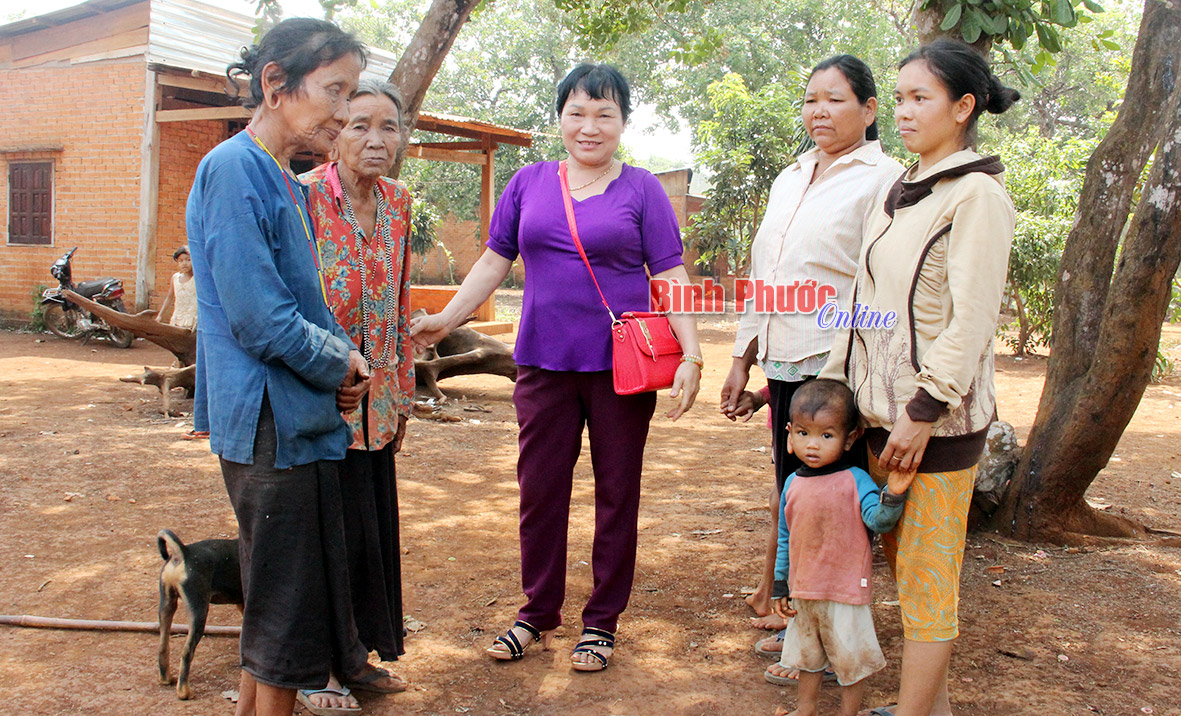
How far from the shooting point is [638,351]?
2812 mm

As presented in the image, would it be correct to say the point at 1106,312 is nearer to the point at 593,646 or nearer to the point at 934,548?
the point at 934,548

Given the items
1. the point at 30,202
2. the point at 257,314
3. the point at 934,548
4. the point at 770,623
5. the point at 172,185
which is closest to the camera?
the point at 257,314

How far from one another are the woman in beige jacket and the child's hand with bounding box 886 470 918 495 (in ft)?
0.06

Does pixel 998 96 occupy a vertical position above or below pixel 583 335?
above

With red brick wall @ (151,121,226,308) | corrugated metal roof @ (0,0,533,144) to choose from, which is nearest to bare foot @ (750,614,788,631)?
corrugated metal roof @ (0,0,533,144)

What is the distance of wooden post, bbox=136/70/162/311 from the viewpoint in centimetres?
1182

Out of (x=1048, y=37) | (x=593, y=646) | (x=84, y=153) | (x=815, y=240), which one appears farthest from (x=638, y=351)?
(x=84, y=153)

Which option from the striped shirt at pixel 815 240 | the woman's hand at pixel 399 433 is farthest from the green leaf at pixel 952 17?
the woman's hand at pixel 399 433

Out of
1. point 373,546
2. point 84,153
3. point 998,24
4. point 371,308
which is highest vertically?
point 84,153

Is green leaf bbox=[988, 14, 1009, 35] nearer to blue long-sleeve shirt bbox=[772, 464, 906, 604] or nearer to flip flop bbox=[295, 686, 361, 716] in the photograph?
blue long-sleeve shirt bbox=[772, 464, 906, 604]

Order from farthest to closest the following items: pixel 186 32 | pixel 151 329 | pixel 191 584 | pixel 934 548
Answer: pixel 186 32
pixel 151 329
pixel 191 584
pixel 934 548

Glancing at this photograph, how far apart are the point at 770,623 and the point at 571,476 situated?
38.5 inches

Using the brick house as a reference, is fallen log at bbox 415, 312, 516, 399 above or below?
below

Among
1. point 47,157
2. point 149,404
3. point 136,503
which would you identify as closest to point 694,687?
point 136,503
